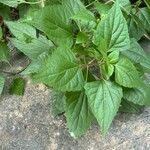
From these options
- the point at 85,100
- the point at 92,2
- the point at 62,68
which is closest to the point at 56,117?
the point at 85,100

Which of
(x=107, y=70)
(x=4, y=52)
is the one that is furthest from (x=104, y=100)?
(x=4, y=52)

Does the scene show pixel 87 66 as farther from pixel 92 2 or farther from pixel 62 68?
pixel 92 2

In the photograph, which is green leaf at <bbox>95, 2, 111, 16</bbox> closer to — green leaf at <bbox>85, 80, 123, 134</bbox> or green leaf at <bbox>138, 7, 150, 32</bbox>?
green leaf at <bbox>138, 7, 150, 32</bbox>

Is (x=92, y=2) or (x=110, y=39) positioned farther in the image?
(x=92, y=2)

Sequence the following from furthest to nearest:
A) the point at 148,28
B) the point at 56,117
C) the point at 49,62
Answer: the point at 148,28 < the point at 56,117 < the point at 49,62

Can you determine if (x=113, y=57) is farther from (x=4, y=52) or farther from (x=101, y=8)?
(x=4, y=52)

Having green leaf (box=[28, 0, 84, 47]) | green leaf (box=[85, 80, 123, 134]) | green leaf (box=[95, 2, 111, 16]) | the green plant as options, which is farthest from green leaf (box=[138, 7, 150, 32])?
green leaf (box=[85, 80, 123, 134])
